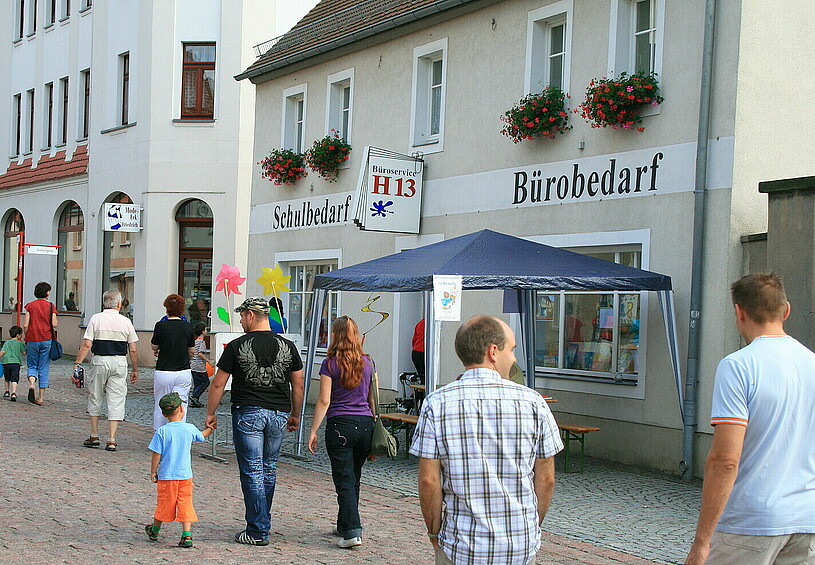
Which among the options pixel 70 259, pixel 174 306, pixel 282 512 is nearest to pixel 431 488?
pixel 282 512

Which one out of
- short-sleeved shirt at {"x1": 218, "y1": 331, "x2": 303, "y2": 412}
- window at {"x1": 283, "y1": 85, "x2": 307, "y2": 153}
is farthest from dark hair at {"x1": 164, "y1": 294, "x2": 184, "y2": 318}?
window at {"x1": 283, "y1": 85, "x2": 307, "y2": 153}

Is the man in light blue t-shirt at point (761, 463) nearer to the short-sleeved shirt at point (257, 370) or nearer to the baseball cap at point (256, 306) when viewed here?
the short-sleeved shirt at point (257, 370)

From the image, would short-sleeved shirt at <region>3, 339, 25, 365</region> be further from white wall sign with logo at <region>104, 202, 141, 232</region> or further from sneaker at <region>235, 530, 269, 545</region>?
sneaker at <region>235, 530, 269, 545</region>

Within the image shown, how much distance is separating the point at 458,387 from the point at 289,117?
50.7 feet

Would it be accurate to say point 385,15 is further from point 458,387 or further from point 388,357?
point 458,387

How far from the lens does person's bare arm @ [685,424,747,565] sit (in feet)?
12.7

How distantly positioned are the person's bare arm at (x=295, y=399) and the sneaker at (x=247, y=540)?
801 millimetres

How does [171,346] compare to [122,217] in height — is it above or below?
below

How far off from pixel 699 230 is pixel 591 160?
1.88m

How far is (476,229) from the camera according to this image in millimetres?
14211

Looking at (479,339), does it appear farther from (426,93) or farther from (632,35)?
(426,93)

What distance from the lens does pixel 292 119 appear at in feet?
62.0

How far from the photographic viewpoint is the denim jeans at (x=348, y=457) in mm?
7520

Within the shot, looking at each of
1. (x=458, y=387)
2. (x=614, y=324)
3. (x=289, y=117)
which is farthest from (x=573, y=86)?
(x=458, y=387)
